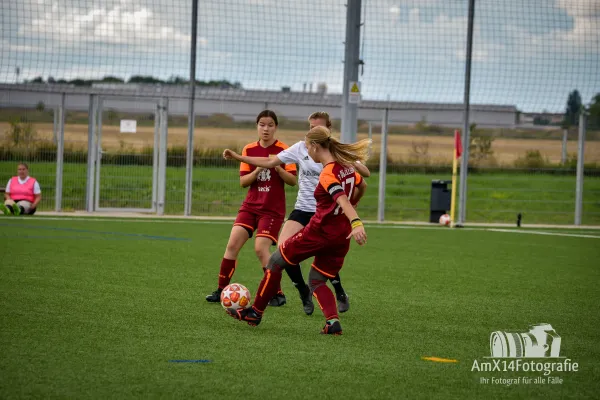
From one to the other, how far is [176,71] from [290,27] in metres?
2.83

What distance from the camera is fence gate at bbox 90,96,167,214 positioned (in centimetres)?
2109

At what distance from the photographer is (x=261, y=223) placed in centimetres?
905

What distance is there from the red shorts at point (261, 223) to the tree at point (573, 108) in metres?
14.3

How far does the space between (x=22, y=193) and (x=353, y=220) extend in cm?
1403

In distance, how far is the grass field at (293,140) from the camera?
21000mm

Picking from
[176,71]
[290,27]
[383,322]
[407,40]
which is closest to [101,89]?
[176,71]

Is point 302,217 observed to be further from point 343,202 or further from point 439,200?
point 439,200

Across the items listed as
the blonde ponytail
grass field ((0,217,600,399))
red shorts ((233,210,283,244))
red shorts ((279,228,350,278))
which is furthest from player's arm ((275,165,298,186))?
the blonde ponytail

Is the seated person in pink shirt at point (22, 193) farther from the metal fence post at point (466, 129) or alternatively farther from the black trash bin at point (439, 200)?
the metal fence post at point (466, 129)

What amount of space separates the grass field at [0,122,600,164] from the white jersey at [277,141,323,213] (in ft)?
41.6

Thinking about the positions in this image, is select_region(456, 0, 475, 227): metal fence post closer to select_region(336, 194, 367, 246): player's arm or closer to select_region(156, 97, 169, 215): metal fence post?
select_region(156, 97, 169, 215): metal fence post

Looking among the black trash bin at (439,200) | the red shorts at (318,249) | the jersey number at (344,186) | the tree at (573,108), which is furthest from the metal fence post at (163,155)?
the jersey number at (344,186)

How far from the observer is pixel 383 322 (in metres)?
7.77

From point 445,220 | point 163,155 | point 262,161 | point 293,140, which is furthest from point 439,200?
point 262,161
